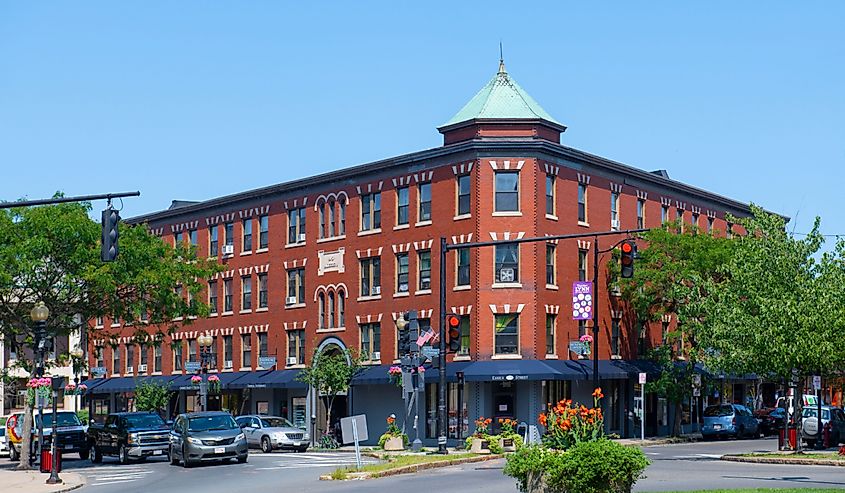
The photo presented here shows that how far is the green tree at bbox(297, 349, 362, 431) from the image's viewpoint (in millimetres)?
55344

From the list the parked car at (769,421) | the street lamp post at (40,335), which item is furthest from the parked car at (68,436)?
the parked car at (769,421)

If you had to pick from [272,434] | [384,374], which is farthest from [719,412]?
[272,434]

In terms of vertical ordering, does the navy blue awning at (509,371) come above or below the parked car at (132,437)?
above

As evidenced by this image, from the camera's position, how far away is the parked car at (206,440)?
122 ft

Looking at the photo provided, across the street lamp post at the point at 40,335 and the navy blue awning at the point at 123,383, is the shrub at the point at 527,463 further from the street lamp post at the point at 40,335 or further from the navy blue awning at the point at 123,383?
the navy blue awning at the point at 123,383

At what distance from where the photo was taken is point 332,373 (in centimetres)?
5519

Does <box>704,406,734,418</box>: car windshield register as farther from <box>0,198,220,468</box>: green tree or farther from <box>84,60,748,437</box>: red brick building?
<box>0,198,220,468</box>: green tree

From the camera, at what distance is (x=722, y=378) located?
61.3 meters

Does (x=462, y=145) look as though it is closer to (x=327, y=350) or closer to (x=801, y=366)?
(x=327, y=350)

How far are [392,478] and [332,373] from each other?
24670mm

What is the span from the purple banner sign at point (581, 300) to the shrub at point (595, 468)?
1339 inches

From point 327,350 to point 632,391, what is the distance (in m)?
14.7

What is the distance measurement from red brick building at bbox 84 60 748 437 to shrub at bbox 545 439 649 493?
32481mm

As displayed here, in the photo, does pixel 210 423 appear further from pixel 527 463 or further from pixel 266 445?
pixel 527 463
